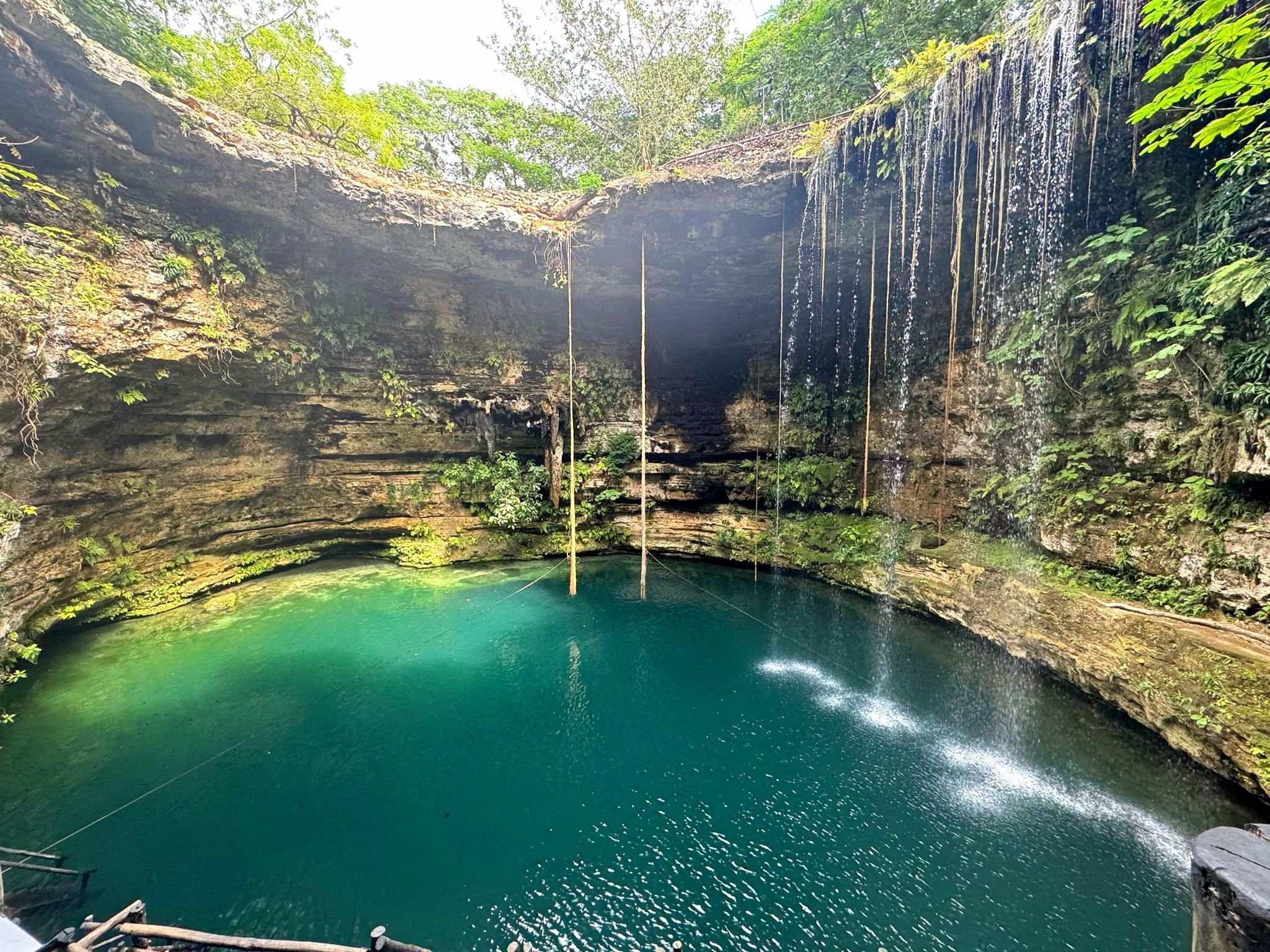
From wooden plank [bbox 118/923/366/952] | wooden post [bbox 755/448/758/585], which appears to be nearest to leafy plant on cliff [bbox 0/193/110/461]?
wooden plank [bbox 118/923/366/952]

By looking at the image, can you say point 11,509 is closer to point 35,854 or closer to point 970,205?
point 35,854

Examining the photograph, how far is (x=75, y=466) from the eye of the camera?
7605mm

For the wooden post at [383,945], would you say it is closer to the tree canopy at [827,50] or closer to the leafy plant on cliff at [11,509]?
the leafy plant on cliff at [11,509]

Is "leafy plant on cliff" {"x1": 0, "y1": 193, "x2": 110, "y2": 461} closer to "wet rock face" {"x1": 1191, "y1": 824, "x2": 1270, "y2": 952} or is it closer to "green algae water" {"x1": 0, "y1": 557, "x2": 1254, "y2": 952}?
"green algae water" {"x1": 0, "y1": 557, "x2": 1254, "y2": 952}

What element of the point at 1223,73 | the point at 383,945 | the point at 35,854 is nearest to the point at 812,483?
the point at 1223,73

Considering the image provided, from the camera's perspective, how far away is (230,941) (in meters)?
2.85

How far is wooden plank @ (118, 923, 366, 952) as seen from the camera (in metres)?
2.80

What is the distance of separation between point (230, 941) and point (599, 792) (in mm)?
3130

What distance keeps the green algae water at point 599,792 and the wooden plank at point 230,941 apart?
1.01m

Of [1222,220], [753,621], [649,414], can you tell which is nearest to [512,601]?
[753,621]

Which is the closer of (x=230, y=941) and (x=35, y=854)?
(x=230, y=941)

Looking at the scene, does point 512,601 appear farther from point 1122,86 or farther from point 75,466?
point 1122,86

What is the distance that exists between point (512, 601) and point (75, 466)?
7.51 metres

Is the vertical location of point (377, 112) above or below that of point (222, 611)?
above
